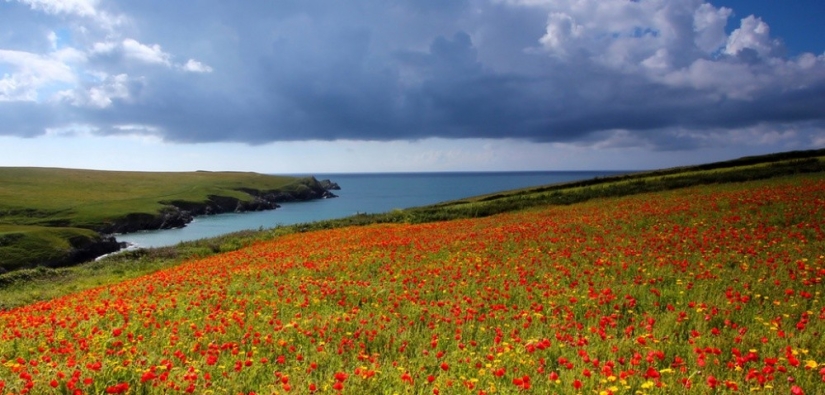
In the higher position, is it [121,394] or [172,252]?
[121,394]

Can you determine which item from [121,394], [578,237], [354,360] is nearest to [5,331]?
[121,394]

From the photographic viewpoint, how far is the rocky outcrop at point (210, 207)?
98.3 meters

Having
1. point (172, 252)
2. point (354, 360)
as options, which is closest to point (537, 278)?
point (354, 360)

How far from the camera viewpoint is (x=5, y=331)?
420 inches

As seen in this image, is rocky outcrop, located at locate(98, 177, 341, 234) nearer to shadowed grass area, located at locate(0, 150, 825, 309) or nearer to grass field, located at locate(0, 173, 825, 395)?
shadowed grass area, located at locate(0, 150, 825, 309)

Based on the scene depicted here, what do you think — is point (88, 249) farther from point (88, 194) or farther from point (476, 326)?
point (88, 194)

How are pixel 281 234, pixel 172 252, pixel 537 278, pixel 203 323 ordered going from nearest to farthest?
pixel 203 323, pixel 537 278, pixel 172 252, pixel 281 234

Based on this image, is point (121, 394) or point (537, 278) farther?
point (537, 278)

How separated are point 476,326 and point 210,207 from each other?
431 ft

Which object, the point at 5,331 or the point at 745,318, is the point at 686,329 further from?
the point at 5,331

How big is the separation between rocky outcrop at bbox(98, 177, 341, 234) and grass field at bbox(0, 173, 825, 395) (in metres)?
92.4

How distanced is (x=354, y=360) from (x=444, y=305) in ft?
11.5

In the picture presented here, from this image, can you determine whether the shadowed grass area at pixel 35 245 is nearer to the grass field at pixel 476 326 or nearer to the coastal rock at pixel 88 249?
the coastal rock at pixel 88 249

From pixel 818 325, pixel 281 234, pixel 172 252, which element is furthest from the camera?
pixel 281 234
